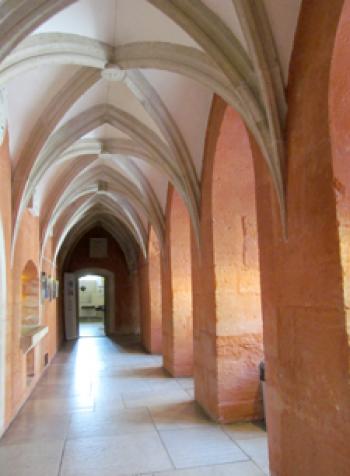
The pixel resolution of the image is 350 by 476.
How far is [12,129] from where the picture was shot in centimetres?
473

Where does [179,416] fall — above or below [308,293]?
below

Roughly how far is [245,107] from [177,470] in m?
2.88

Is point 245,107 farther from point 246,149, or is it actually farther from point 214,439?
point 214,439

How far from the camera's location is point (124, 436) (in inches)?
160

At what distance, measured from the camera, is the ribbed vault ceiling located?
114 inches

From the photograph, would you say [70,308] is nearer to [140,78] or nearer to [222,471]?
[140,78]

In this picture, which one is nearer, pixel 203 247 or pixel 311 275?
pixel 311 275

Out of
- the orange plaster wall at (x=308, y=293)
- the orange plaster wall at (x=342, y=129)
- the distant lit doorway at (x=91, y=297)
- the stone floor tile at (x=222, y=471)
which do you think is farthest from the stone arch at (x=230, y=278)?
the distant lit doorway at (x=91, y=297)

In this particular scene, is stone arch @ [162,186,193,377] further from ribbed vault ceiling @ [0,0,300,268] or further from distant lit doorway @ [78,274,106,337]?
distant lit doorway @ [78,274,106,337]

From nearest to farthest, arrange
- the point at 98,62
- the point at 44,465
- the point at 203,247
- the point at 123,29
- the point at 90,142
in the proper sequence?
the point at 44,465 < the point at 123,29 < the point at 98,62 < the point at 203,247 < the point at 90,142

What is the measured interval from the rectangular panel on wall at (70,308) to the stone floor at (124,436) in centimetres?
732

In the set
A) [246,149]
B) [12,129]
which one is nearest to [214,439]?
[246,149]

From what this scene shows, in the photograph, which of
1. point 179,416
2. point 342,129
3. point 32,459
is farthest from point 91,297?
point 342,129

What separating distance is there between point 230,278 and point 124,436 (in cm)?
191
